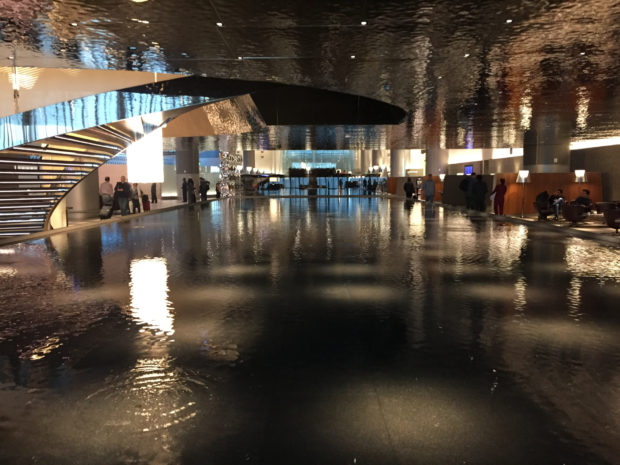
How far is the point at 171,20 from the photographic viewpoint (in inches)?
370

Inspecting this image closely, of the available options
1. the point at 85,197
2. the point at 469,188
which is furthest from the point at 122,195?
the point at 469,188

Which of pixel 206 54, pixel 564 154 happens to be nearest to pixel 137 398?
pixel 206 54

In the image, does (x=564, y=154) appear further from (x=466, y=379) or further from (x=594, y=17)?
(x=466, y=379)

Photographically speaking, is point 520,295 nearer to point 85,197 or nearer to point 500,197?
point 500,197

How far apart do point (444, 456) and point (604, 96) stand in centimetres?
1823

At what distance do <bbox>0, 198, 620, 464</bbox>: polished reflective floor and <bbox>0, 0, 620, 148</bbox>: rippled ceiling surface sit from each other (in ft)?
14.4

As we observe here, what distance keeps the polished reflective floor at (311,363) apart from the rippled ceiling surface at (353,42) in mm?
4401

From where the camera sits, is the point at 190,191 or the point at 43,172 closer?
the point at 43,172

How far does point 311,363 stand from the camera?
4.86 meters

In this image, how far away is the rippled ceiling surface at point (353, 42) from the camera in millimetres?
8836

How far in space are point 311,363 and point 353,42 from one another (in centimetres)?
807

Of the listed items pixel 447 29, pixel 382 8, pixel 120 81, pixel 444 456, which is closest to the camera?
pixel 444 456

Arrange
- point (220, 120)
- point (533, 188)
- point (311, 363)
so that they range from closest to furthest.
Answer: point (311, 363) → point (533, 188) → point (220, 120)

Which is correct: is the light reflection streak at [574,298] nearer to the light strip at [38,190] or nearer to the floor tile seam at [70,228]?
the floor tile seam at [70,228]
